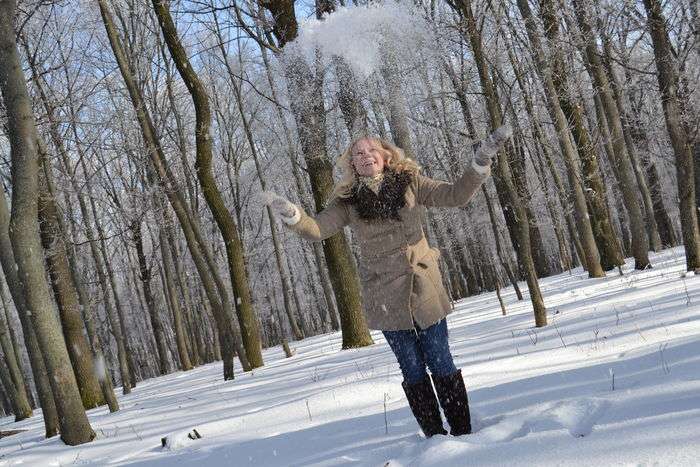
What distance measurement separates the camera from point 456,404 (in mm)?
3037

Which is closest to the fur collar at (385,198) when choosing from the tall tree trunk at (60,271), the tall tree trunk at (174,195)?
the tall tree trunk at (174,195)

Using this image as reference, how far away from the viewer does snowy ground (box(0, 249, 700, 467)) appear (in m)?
2.38

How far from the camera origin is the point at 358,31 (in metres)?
10.3

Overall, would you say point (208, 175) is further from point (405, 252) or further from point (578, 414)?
point (578, 414)

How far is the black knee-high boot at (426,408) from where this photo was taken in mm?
3092

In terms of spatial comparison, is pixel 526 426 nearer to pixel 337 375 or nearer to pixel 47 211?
pixel 337 375

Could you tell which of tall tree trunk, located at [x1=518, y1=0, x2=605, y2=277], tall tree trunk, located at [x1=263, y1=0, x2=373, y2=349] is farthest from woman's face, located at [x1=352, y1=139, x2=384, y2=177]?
tall tree trunk, located at [x1=518, y1=0, x2=605, y2=277]

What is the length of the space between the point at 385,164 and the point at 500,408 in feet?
5.08

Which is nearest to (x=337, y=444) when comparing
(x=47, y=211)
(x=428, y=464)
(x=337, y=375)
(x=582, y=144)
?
(x=428, y=464)

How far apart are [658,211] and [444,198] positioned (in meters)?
20.5

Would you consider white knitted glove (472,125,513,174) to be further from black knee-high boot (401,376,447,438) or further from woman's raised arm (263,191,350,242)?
black knee-high boot (401,376,447,438)

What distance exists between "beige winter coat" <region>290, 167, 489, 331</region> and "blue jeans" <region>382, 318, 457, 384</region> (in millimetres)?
86

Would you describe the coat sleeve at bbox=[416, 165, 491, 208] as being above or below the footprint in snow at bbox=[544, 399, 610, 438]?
above

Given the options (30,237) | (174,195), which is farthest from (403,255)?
(174,195)
